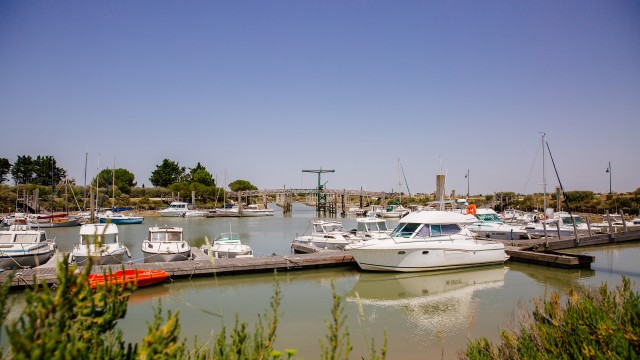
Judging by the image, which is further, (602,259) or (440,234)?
(602,259)

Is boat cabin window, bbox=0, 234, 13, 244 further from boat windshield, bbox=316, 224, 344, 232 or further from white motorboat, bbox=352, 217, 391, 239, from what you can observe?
white motorboat, bbox=352, 217, 391, 239

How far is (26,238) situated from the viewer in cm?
2180

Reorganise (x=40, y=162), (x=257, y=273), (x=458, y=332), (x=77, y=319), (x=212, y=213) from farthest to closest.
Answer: (x=40, y=162)
(x=212, y=213)
(x=257, y=273)
(x=458, y=332)
(x=77, y=319)

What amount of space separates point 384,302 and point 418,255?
5164 mm

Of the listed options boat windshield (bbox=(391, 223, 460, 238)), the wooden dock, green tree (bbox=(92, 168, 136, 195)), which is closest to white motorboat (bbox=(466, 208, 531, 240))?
the wooden dock

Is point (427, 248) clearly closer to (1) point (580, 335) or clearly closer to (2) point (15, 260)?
(1) point (580, 335)

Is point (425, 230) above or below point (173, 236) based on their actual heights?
above

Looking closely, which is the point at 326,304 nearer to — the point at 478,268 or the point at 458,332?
the point at 458,332

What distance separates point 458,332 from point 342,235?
663 inches

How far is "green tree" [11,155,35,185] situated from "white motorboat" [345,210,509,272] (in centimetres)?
10382

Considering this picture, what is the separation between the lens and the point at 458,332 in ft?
42.0

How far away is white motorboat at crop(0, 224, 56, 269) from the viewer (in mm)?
20219

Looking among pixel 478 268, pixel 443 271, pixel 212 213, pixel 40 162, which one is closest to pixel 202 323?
pixel 443 271

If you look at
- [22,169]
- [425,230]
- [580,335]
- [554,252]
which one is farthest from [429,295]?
[22,169]
